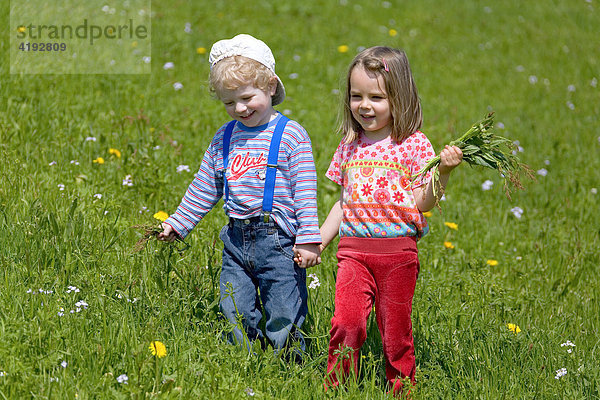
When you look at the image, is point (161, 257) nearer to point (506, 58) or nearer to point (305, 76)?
point (305, 76)

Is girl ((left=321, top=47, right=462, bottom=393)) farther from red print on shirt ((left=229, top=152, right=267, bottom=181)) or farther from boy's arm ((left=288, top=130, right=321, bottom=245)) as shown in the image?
red print on shirt ((left=229, top=152, right=267, bottom=181))

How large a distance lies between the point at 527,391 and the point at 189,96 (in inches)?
175

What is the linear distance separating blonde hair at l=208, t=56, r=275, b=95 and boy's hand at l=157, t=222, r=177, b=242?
77 cm

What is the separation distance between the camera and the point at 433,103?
824cm

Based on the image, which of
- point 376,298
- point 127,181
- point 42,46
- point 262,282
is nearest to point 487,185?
point 376,298

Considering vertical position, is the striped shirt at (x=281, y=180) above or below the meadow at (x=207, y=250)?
above

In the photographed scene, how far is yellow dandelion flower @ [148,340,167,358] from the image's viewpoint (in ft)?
9.98

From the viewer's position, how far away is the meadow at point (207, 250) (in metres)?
3.13

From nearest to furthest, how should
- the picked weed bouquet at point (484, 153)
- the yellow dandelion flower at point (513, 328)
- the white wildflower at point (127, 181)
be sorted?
the picked weed bouquet at point (484, 153) < the yellow dandelion flower at point (513, 328) < the white wildflower at point (127, 181)

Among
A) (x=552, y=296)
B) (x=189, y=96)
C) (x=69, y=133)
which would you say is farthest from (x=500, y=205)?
(x=69, y=133)

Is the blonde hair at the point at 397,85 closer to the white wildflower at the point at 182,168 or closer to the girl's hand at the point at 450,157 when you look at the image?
the girl's hand at the point at 450,157

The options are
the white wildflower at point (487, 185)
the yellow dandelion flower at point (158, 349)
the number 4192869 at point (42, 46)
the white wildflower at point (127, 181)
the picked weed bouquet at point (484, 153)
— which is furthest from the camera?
the number 4192869 at point (42, 46)

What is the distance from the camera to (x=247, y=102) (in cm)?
333

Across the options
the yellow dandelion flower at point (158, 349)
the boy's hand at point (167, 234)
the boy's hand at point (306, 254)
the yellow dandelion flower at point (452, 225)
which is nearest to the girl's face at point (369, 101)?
the boy's hand at point (306, 254)
